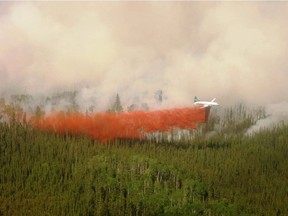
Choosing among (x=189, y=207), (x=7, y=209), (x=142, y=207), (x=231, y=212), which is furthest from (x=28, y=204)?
(x=231, y=212)

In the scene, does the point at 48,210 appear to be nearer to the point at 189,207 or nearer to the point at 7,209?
the point at 7,209

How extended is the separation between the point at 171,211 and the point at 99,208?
27387 mm

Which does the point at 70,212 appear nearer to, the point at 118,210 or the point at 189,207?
the point at 118,210

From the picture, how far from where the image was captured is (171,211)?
7559 inches

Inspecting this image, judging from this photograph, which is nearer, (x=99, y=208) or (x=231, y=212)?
(x=99, y=208)

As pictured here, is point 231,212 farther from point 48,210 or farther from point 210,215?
point 48,210

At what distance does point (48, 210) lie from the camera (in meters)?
189

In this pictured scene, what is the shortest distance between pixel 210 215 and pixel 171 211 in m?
15.2

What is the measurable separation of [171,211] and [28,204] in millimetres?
55176

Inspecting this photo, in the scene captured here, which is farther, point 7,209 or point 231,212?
point 231,212

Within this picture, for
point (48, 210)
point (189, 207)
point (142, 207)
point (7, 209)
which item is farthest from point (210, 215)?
point (7, 209)

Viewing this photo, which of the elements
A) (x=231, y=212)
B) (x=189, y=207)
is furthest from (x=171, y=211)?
(x=231, y=212)

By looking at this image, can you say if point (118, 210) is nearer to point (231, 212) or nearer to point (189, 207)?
point (189, 207)

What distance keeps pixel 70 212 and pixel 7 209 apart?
2358 cm
